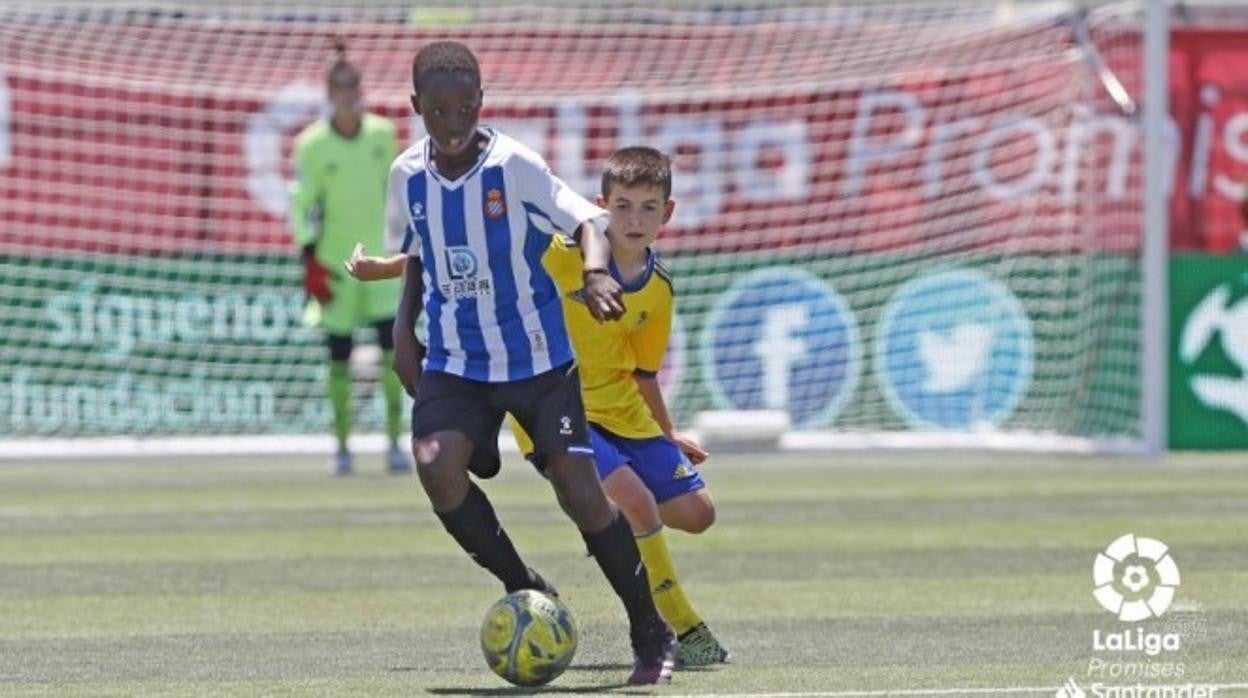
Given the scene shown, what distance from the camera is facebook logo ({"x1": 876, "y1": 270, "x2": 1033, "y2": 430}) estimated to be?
797 inches

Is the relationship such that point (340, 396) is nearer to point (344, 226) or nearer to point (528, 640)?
point (344, 226)

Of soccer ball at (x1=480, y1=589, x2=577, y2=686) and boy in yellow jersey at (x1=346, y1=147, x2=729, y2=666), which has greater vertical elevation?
boy in yellow jersey at (x1=346, y1=147, x2=729, y2=666)

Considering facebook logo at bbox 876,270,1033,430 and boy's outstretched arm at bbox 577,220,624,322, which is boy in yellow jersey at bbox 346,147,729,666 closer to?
boy's outstretched arm at bbox 577,220,624,322

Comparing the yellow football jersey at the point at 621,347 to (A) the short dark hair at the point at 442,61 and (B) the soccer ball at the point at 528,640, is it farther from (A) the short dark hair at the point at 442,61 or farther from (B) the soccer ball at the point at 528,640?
(B) the soccer ball at the point at 528,640

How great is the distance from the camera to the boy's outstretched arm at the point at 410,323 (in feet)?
27.1

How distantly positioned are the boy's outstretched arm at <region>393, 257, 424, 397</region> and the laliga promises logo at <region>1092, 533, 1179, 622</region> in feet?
8.75

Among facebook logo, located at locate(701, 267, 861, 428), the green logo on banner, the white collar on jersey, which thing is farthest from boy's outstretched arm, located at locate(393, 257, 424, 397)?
facebook logo, located at locate(701, 267, 861, 428)

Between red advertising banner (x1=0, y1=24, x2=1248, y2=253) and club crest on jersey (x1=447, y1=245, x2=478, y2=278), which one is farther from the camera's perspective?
red advertising banner (x1=0, y1=24, x2=1248, y2=253)

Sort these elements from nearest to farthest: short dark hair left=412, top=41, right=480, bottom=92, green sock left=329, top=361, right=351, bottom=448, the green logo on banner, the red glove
Result: short dark hair left=412, top=41, right=480, bottom=92
the red glove
green sock left=329, top=361, right=351, bottom=448
the green logo on banner

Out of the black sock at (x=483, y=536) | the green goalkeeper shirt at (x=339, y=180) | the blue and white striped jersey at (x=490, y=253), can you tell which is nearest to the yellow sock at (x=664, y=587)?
the black sock at (x=483, y=536)

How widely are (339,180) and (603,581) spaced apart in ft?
22.6

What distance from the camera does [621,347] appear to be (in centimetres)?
907

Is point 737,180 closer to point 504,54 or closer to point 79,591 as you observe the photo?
point 504,54

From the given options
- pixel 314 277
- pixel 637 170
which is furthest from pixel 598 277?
pixel 314 277
